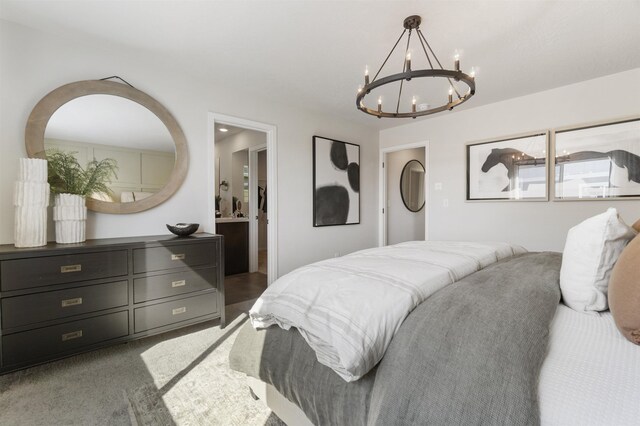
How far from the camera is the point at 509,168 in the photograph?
3.53 metres

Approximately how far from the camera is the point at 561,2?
1.86 metres

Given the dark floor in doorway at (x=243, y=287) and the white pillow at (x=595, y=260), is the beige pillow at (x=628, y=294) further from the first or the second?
the dark floor in doorway at (x=243, y=287)

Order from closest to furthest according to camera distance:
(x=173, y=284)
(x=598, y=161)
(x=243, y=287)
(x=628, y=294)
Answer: (x=628, y=294) → (x=173, y=284) → (x=598, y=161) → (x=243, y=287)

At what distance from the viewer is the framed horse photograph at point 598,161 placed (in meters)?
2.79

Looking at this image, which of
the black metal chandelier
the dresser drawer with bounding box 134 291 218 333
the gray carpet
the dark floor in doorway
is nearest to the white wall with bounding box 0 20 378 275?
the dark floor in doorway

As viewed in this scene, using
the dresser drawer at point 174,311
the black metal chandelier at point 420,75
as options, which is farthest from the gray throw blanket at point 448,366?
the dresser drawer at point 174,311

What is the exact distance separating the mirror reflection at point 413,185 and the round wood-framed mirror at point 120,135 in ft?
13.6

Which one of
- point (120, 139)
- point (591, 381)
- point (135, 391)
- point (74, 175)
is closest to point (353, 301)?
point (591, 381)

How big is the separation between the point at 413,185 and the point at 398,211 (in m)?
0.79

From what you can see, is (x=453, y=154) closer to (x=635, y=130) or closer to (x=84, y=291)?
(x=635, y=130)

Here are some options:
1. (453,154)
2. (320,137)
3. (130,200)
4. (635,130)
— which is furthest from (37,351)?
(635,130)

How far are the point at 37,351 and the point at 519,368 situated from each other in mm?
2557

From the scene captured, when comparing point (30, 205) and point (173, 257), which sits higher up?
point (30, 205)

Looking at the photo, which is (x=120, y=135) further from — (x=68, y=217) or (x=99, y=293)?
(x=99, y=293)
